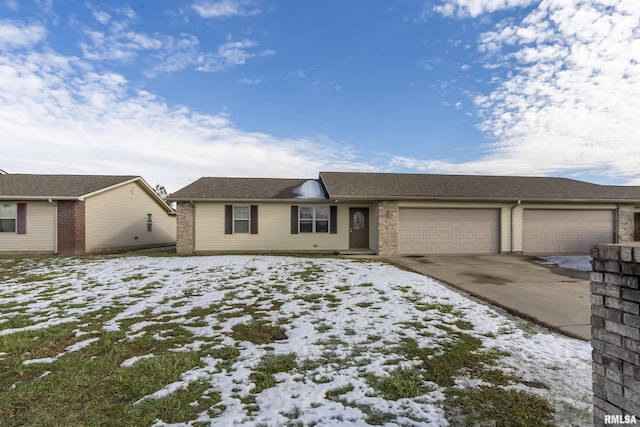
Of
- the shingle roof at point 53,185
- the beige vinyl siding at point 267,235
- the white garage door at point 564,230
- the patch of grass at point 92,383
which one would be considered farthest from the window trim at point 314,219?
the patch of grass at point 92,383

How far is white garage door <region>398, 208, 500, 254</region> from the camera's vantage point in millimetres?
14281

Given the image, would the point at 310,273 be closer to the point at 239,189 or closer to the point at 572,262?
the point at 239,189

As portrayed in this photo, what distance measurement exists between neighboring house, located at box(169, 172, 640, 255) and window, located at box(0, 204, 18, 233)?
7.60 m

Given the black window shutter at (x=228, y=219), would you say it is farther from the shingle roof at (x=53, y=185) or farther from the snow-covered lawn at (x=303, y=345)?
the snow-covered lawn at (x=303, y=345)

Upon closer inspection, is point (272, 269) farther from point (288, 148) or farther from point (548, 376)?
point (288, 148)

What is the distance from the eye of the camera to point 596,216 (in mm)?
14969

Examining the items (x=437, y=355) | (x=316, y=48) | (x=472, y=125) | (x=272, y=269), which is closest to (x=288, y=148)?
(x=316, y=48)

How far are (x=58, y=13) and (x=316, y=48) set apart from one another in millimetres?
8864

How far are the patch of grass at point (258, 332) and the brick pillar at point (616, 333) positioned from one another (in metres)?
3.39

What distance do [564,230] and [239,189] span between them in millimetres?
16047

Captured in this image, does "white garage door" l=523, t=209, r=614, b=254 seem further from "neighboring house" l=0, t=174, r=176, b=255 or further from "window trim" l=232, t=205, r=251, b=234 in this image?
"neighboring house" l=0, t=174, r=176, b=255

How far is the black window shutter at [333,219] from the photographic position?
15.3 metres

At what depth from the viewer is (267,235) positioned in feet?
49.8

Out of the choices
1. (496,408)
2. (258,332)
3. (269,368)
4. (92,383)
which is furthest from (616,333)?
(92,383)
